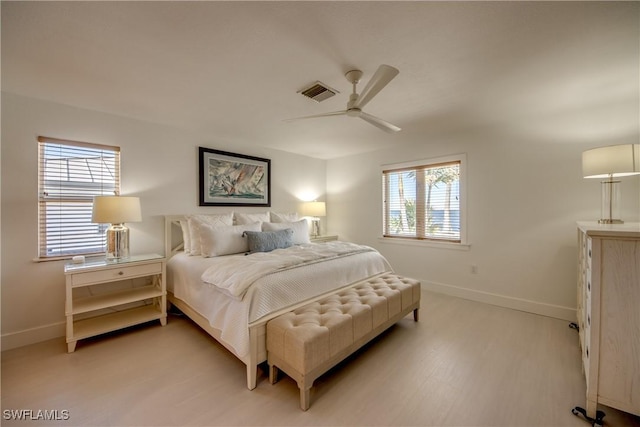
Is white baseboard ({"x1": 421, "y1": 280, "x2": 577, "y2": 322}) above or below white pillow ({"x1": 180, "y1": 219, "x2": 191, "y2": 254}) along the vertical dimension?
below

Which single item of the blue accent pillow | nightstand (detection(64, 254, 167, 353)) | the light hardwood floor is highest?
the blue accent pillow

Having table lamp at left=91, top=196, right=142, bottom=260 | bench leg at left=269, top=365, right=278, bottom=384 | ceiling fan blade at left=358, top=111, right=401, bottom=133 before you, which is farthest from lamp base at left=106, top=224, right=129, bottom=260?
ceiling fan blade at left=358, top=111, right=401, bottom=133

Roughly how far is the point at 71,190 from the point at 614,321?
4.43 meters

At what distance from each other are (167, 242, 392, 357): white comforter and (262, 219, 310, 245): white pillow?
905 mm

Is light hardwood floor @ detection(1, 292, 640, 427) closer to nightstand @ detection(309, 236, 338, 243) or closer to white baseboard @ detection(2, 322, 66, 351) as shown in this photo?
white baseboard @ detection(2, 322, 66, 351)

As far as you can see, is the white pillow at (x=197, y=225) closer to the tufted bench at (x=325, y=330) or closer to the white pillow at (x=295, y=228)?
the white pillow at (x=295, y=228)

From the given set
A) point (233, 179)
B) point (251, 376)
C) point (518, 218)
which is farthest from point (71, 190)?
point (518, 218)

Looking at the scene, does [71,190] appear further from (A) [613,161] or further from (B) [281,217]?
(A) [613,161]

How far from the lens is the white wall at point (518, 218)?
2.77 metres

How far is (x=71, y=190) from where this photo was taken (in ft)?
8.48

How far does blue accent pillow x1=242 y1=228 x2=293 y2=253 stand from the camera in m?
2.96

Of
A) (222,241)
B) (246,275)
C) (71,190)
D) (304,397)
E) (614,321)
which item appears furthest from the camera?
(222,241)

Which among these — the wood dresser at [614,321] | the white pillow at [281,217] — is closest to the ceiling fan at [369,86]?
the wood dresser at [614,321]

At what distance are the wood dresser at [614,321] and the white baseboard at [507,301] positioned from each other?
1.76m
